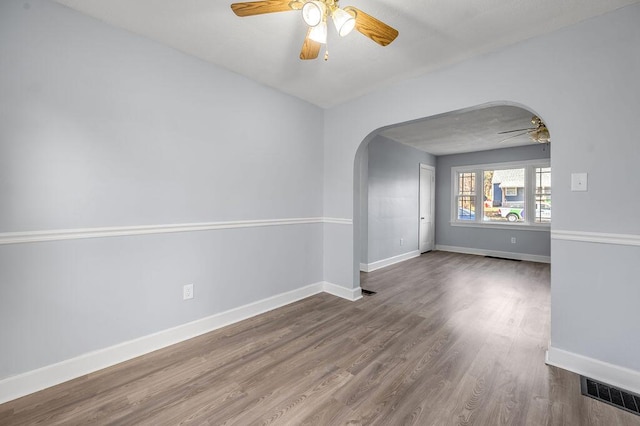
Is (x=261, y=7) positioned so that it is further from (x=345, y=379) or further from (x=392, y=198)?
(x=392, y=198)

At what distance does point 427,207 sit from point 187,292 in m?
6.00

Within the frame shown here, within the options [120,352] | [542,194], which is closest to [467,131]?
[542,194]

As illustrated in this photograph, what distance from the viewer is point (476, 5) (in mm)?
1829

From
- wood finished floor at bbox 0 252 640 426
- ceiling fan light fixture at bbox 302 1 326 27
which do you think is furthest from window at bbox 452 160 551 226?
ceiling fan light fixture at bbox 302 1 326 27

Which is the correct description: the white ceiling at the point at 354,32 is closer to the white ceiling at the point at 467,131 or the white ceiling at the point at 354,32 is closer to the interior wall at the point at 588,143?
the interior wall at the point at 588,143

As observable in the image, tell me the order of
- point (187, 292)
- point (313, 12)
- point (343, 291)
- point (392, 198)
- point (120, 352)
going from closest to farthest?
point (313, 12), point (120, 352), point (187, 292), point (343, 291), point (392, 198)

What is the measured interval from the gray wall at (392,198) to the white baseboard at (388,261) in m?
0.07

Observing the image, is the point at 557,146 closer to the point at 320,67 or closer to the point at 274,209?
the point at 320,67

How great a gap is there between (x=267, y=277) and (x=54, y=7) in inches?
109

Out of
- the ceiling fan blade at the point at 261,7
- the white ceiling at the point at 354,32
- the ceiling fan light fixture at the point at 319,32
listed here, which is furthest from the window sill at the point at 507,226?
the ceiling fan blade at the point at 261,7

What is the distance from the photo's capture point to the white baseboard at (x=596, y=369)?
1774 mm

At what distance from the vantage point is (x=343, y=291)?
352 cm

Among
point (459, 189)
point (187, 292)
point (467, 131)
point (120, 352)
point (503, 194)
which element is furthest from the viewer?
point (459, 189)

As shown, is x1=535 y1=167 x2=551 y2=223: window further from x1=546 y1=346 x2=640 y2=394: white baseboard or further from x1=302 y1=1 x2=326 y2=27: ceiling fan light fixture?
x1=302 y1=1 x2=326 y2=27: ceiling fan light fixture
